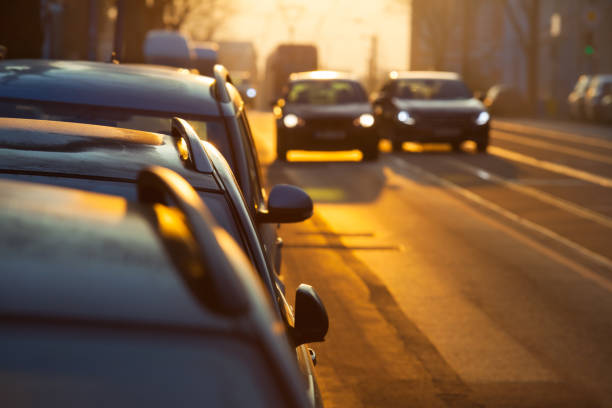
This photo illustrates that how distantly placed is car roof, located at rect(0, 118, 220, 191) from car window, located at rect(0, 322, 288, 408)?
1.15m

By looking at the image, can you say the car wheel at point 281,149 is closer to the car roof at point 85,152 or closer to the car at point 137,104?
the car at point 137,104

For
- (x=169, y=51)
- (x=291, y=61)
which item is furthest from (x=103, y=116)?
(x=291, y=61)

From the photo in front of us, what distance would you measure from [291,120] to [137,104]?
20023mm

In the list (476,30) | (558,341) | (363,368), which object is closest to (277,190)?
(363,368)

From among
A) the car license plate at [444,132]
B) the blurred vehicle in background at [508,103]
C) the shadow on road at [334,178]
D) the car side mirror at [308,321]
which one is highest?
the car side mirror at [308,321]

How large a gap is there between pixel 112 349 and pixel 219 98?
4021 millimetres

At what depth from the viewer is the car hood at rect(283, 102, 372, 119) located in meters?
25.6

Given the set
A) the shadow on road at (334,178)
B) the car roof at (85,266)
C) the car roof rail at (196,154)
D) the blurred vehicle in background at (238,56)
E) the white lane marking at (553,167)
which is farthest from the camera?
the blurred vehicle in background at (238,56)

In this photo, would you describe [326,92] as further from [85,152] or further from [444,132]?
[85,152]

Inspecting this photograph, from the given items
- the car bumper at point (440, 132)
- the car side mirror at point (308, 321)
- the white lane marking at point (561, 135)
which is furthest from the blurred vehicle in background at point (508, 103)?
the car side mirror at point (308, 321)

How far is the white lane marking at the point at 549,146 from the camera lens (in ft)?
90.5

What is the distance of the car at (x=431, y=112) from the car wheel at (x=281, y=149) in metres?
2.44

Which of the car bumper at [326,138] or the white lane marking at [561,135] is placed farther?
the white lane marking at [561,135]

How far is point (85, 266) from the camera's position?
2.06 m
